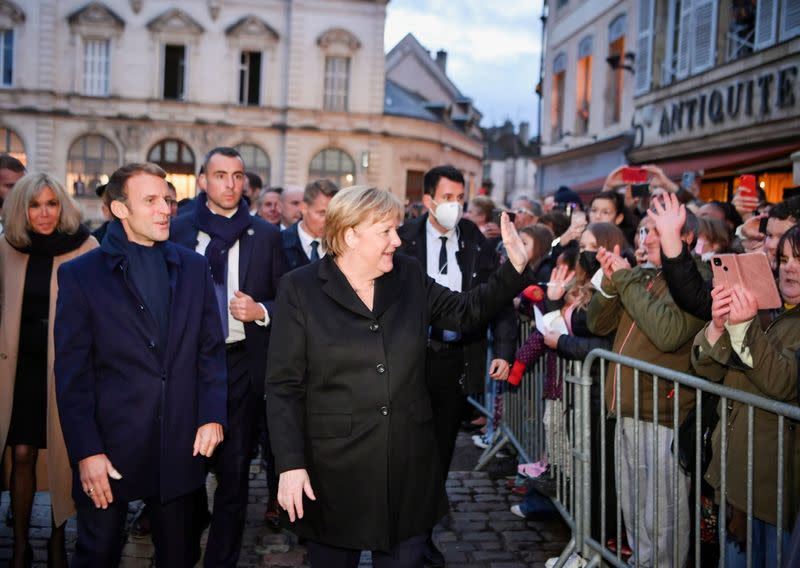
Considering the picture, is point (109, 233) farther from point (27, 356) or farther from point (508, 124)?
point (508, 124)

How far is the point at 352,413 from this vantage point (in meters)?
3.10

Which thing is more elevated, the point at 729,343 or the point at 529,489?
the point at 729,343

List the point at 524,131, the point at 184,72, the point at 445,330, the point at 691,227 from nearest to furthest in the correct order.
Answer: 1. the point at 445,330
2. the point at 691,227
3. the point at 184,72
4. the point at 524,131

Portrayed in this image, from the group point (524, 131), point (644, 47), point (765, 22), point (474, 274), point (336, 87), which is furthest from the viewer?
point (524, 131)

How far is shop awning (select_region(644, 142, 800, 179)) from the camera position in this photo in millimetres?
10812

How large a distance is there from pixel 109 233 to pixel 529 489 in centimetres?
362

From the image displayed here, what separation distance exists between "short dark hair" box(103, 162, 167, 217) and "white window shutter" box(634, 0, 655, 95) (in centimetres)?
1458

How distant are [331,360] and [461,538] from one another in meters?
2.54

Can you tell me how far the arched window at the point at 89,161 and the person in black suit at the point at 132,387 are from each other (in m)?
31.7

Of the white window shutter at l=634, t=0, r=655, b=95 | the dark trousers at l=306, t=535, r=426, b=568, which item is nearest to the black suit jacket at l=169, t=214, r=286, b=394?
the dark trousers at l=306, t=535, r=426, b=568

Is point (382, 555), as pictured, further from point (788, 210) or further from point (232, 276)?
point (788, 210)

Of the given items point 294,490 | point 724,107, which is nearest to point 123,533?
point 294,490

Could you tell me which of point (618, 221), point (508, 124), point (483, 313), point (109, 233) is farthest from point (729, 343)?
point (508, 124)

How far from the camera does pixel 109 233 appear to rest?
359 centimetres
